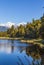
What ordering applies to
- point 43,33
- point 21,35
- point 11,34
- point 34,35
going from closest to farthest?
point 43,33 → point 34,35 → point 21,35 → point 11,34

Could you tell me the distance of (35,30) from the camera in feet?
404

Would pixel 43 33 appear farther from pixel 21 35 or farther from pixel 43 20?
pixel 21 35

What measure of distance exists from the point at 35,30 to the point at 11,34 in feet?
241

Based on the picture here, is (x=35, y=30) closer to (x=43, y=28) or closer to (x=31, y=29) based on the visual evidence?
(x=31, y=29)

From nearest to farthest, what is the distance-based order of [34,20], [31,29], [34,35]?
1. [34,35]
2. [31,29]
3. [34,20]

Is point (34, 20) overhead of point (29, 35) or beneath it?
overhead

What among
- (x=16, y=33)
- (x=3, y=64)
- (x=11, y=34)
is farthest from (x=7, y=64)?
(x=11, y=34)

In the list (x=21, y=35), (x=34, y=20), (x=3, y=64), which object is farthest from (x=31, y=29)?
(x=3, y=64)

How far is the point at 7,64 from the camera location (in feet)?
91.5

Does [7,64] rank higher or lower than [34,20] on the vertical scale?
lower

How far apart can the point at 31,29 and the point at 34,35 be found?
891 centimetres

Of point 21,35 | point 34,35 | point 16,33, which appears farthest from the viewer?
point 16,33

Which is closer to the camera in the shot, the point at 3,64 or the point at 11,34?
the point at 3,64

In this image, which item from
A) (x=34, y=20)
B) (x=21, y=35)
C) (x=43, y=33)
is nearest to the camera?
(x=43, y=33)
